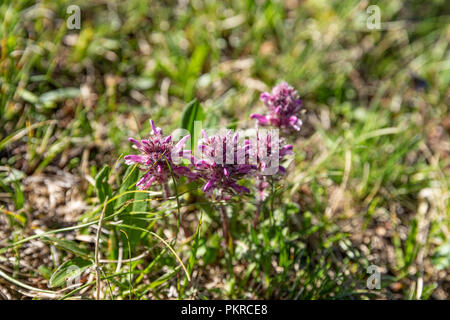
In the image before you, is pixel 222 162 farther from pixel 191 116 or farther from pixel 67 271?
pixel 67 271

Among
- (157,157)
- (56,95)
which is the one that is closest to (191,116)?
(157,157)

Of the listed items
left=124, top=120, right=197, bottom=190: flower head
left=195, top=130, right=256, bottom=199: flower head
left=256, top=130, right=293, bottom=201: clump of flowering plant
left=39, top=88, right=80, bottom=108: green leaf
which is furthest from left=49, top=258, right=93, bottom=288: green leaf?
left=39, top=88, right=80, bottom=108: green leaf

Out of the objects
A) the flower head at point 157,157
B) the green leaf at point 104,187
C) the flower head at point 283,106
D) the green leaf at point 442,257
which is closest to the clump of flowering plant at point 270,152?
the flower head at point 283,106

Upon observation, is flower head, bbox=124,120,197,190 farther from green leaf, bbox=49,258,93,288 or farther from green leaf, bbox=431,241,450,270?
green leaf, bbox=431,241,450,270

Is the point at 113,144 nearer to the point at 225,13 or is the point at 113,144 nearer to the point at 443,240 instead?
the point at 225,13

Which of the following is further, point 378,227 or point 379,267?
point 378,227
